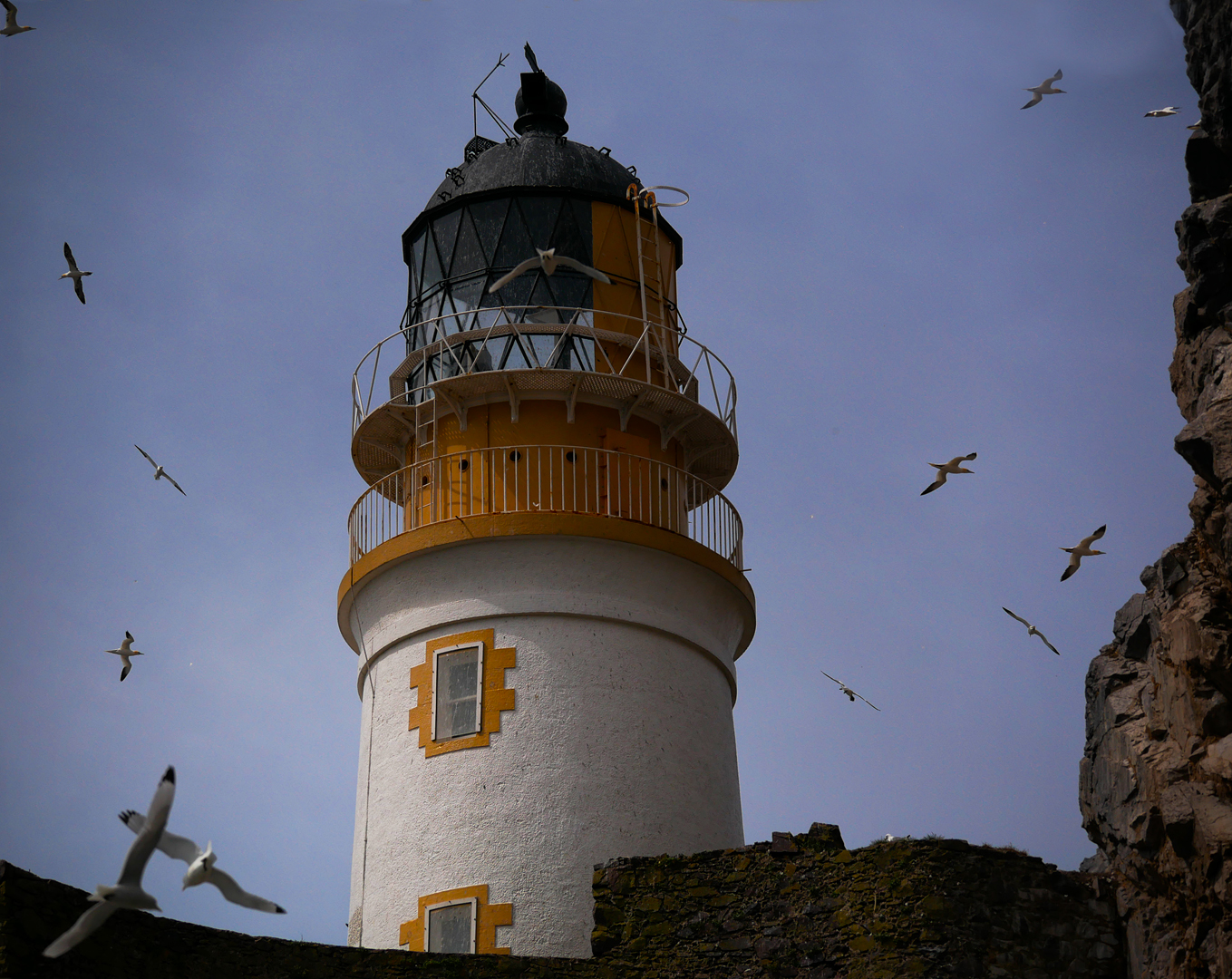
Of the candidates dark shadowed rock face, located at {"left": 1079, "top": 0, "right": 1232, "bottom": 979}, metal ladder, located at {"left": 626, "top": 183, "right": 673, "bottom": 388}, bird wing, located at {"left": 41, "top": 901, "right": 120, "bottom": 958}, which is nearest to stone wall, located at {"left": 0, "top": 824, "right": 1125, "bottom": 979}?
dark shadowed rock face, located at {"left": 1079, "top": 0, "right": 1232, "bottom": 979}

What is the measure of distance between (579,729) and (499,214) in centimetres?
678

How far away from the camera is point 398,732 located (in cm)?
1898

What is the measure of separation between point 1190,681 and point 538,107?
12.3m

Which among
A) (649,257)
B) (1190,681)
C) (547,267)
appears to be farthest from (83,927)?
(649,257)

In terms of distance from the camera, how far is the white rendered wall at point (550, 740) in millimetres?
17875

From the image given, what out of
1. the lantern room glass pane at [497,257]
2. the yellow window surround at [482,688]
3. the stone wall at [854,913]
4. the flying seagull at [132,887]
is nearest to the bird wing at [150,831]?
the flying seagull at [132,887]

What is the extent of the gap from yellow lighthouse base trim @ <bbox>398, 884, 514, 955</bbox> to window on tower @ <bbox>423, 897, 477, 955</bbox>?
5 cm

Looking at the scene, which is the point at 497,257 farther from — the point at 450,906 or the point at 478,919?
the point at 478,919

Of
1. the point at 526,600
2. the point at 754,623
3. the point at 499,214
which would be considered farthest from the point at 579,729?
the point at 499,214

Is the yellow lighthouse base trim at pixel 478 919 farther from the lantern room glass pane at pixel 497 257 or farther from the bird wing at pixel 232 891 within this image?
the lantern room glass pane at pixel 497 257

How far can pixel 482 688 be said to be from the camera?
18656 millimetres

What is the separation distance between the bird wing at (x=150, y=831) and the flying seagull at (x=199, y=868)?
0.13 m

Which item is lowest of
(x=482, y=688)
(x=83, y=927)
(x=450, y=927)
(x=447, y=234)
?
(x=83, y=927)

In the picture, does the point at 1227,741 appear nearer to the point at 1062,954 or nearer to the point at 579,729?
the point at 1062,954
